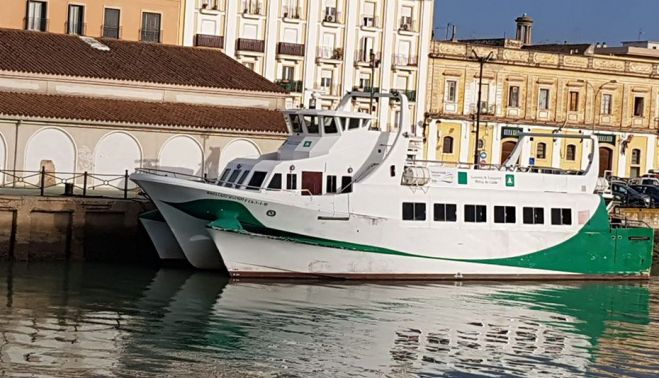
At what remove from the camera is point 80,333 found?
3375 cm

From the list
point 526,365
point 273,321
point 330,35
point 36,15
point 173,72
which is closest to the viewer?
point 526,365

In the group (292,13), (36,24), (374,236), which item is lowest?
(374,236)

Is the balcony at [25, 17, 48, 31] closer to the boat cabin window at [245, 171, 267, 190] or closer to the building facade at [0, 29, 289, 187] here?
the building facade at [0, 29, 289, 187]

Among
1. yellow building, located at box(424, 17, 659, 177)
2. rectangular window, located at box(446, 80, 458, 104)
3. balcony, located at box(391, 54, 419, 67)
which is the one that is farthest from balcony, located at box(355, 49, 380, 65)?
rectangular window, located at box(446, 80, 458, 104)

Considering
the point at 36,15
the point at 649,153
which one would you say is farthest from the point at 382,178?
the point at 649,153

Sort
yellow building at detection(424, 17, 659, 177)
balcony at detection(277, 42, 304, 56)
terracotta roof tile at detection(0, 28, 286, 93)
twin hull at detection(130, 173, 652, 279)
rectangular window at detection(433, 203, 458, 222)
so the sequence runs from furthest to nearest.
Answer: yellow building at detection(424, 17, 659, 177), balcony at detection(277, 42, 304, 56), terracotta roof tile at detection(0, 28, 286, 93), rectangular window at detection(433, 203, 458, 222), twin hull at detection(130, 173, 652, 279)

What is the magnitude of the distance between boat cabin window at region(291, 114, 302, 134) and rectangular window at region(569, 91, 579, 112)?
5274cm

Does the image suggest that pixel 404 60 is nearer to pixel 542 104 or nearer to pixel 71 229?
pixel 542 104

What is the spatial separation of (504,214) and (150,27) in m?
34.5

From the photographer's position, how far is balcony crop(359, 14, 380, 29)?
91.8 m

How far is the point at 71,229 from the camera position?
47.3m

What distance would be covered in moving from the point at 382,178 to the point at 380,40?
47.7 metres

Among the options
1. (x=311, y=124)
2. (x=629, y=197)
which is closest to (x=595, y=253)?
(x=311, y=124)

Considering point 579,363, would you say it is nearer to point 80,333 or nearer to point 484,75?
point 80,333
